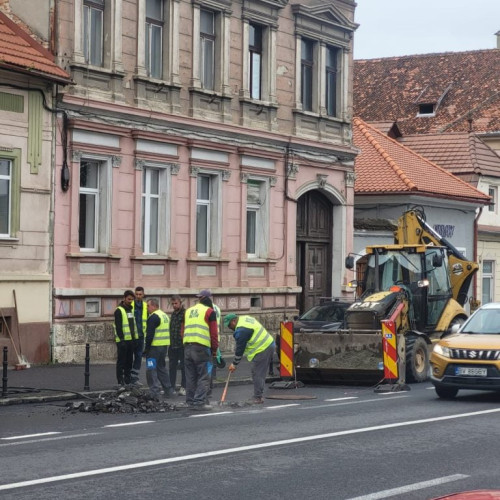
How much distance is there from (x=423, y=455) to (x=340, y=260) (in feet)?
73.6

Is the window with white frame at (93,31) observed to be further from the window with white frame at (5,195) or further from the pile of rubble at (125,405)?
the pile of rubble at (125,405)

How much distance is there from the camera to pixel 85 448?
13383mm

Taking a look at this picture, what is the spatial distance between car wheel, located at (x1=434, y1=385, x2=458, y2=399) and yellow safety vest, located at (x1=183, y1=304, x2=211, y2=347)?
3949 mm

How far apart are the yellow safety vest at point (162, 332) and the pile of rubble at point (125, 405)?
136 cm

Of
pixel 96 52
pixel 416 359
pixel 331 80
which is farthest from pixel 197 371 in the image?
pixel 331 80

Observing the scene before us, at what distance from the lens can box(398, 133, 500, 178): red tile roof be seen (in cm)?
4662

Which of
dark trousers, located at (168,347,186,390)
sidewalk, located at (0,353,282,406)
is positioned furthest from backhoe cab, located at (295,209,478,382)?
dark trousers, located at (168,347,186,390)

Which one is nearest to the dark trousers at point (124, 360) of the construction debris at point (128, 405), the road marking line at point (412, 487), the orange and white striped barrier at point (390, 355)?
the construction debris at point (128, 405)

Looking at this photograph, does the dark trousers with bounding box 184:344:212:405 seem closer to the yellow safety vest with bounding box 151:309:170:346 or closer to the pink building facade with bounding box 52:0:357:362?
the yellow safety vest with bounding box 151:309:170:346

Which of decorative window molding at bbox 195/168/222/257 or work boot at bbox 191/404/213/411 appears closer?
work boot at bbox 191/404/213/411

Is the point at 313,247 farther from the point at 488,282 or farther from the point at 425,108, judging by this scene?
the point at 425,108

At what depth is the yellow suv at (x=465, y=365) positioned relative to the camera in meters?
19.7

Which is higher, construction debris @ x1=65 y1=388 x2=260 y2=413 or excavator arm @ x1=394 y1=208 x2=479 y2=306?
excavator arm @ x1=394 y1=208 x2=479 y2=306

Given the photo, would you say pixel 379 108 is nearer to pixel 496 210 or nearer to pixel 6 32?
pixel 496 210
